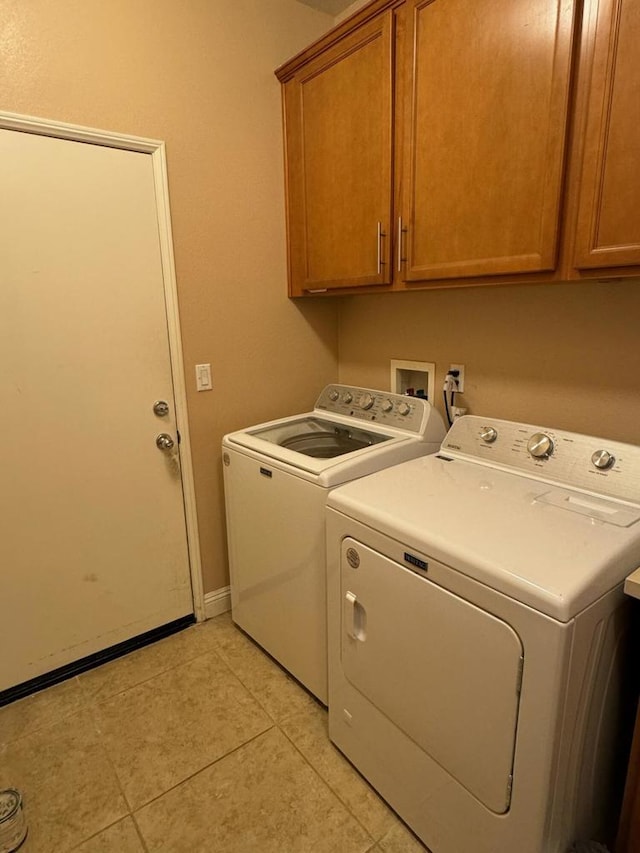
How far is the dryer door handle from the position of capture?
132 centimetres

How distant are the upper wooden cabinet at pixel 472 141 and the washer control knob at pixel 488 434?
47cm

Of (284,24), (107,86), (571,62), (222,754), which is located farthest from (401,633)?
(284,24)

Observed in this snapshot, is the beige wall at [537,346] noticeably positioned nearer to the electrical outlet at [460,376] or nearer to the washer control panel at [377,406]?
the electrical outlet at [460,376]

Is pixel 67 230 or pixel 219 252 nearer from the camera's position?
pixel 67 230

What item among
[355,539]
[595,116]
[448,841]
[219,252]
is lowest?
[448,841]

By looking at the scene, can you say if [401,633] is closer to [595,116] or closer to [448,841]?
[448,841]

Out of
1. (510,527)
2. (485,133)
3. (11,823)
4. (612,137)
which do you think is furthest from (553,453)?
(11,823)

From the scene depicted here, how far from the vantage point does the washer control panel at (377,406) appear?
185cm

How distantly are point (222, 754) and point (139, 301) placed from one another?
5.27ft

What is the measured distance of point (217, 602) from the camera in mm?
2270

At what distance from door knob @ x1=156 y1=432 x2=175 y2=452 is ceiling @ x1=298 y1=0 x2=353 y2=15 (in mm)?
1893

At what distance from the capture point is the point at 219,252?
2004 mm

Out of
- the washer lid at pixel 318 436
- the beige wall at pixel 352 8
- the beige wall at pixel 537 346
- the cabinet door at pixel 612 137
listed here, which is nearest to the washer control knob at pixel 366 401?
the washer lid at pixel 318 436

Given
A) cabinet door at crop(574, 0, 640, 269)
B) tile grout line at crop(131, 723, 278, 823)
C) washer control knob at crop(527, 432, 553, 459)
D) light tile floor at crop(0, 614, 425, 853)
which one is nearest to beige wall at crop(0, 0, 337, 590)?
light tile floor at crop(0, 614, 425, 853)
